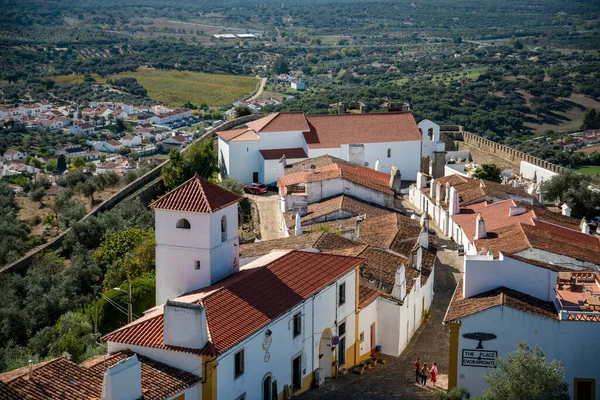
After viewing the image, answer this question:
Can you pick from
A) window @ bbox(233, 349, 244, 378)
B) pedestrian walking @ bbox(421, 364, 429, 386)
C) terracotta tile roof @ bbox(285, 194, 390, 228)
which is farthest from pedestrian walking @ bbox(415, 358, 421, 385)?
terracotta tile roof @ bbox(285, 194, 390, 228)

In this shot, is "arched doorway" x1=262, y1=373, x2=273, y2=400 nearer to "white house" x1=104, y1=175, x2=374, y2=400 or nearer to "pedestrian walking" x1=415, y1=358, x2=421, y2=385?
"white house" x1=104, y1=175, x2=374, y2=400

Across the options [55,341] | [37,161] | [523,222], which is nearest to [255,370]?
[55,341]

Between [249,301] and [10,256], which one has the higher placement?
[249,301]

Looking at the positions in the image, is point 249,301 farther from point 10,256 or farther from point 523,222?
point 10,256

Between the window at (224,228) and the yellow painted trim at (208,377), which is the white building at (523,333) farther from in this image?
the yellow painted trim at (208,377)

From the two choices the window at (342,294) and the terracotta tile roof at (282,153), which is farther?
the terracotta tile roof at (282,153)

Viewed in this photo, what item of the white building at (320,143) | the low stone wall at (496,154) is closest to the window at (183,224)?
the white building at (320,143)
